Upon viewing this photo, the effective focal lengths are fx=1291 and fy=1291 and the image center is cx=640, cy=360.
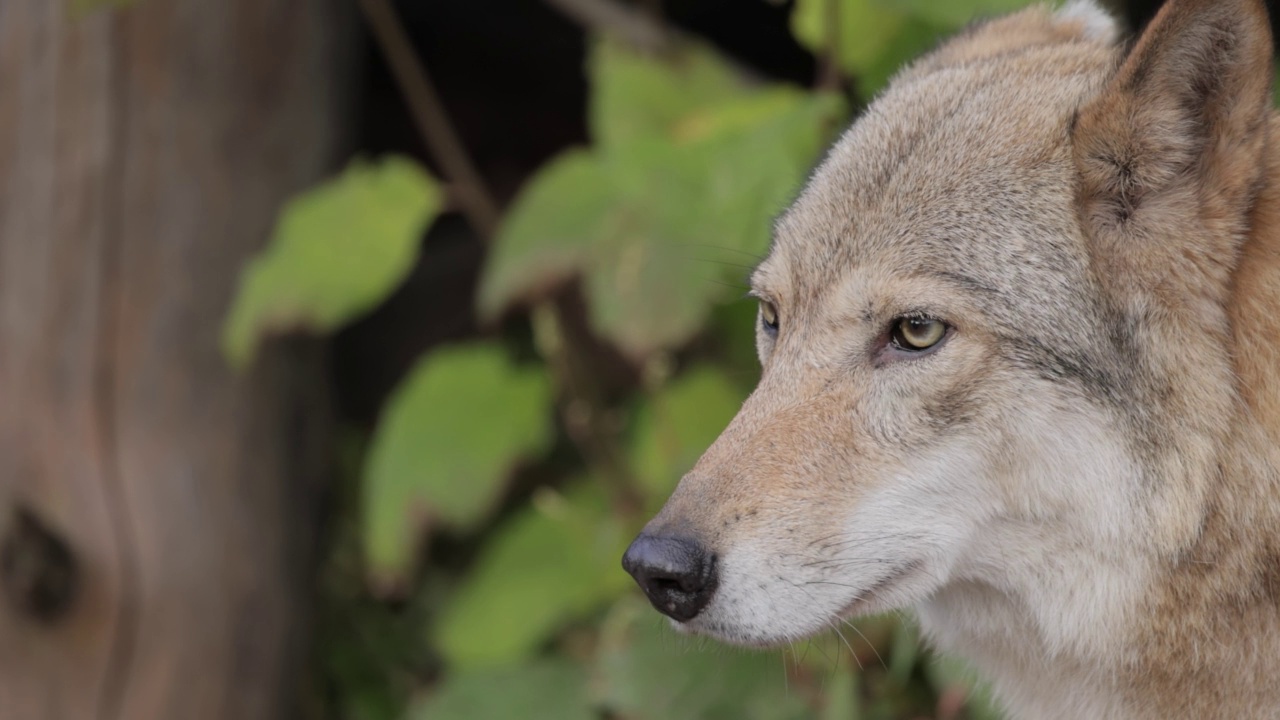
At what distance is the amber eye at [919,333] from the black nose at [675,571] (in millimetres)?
541

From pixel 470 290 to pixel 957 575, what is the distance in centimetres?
411

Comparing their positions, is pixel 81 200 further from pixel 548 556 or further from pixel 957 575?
pixel 957 575

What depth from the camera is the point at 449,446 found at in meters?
4.07

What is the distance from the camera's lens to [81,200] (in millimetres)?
4586

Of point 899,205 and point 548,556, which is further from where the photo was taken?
point 548,556

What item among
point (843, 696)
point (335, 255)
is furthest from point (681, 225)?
point (843, 696)

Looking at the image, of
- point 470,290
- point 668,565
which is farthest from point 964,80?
point 470,290

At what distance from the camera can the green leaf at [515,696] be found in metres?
3.82

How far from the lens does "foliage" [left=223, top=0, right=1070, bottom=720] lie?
136 inches

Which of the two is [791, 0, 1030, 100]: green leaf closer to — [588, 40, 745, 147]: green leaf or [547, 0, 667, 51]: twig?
[588, 40, 745, 147]: green leaf

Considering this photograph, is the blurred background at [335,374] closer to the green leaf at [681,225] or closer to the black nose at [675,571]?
the green leaf at [681,225]

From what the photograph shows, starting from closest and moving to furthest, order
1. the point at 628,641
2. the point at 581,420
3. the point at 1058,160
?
the point at 1058,160, the point at 628,641, the point at 581,420

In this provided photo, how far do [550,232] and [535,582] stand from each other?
1239mm

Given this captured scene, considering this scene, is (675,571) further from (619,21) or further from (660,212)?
(619,21)
